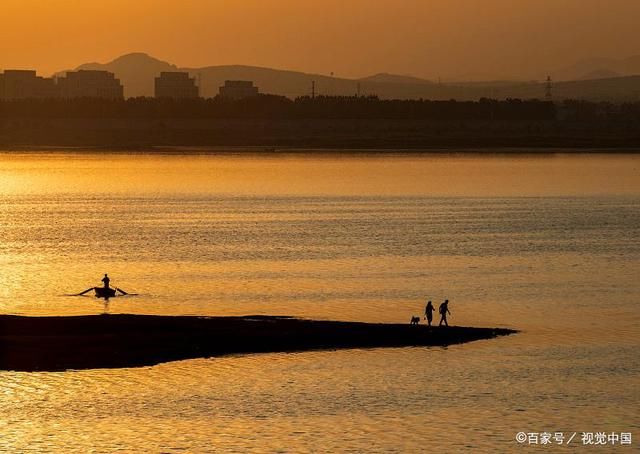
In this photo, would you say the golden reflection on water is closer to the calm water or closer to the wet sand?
the calm water

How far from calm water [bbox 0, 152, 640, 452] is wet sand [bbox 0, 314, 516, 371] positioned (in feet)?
2.98

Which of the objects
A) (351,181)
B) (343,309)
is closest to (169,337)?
(343,309)

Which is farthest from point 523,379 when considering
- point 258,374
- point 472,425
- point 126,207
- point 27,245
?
point 126,207

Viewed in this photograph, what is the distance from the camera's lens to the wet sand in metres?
36.7

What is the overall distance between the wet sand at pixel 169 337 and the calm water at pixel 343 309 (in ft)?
2.98

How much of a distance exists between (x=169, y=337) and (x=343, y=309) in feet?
34.0

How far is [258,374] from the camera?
1400 inches

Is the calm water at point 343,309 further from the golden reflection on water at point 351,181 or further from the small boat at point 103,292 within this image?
the golden reflection on water at point 351,181

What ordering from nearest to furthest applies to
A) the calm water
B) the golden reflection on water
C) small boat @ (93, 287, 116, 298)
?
the calm water, small boat @ (93, 287, 116, 298), the golden reflection on water

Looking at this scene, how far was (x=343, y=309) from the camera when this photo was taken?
1880 inches

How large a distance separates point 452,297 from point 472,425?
67.8 ft

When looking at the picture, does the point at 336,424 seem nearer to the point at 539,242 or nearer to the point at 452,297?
the point at 452,297

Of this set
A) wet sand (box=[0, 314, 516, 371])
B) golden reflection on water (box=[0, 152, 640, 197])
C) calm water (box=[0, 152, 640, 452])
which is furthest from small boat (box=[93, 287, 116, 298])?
golden reflection on water (box=[0, 152, 640, 197])

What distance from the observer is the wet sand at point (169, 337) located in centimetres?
3669
